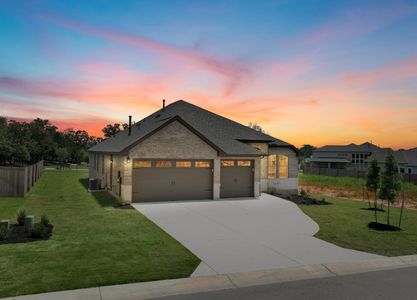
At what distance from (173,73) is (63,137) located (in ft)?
294

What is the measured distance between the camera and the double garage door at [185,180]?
72.2 ft

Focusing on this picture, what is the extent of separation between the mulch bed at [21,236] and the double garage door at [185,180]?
853 centimetres

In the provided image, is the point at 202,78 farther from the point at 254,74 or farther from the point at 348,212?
the point at 348,212

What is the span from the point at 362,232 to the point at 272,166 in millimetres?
15581

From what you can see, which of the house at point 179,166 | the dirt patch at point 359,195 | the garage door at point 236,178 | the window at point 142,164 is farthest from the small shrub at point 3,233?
the dirt patch at point 359,195

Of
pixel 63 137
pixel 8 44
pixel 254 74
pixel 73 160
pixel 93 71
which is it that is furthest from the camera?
pixel 63 137

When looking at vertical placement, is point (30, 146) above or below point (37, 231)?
above

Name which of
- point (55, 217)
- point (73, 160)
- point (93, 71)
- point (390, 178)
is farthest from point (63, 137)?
point (390, 178)

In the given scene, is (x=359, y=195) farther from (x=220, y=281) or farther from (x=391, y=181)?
(x=220, y=281)

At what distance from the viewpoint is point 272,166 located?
30.3 meters

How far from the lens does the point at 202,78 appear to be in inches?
1166

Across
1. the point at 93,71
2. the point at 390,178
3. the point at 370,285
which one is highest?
the point at 93,71

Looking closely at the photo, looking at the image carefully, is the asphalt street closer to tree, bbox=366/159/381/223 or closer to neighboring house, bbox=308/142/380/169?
tree, bbox=366/159/381/223

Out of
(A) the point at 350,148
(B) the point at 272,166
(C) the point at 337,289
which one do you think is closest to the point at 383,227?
(C) the point at 337,289
